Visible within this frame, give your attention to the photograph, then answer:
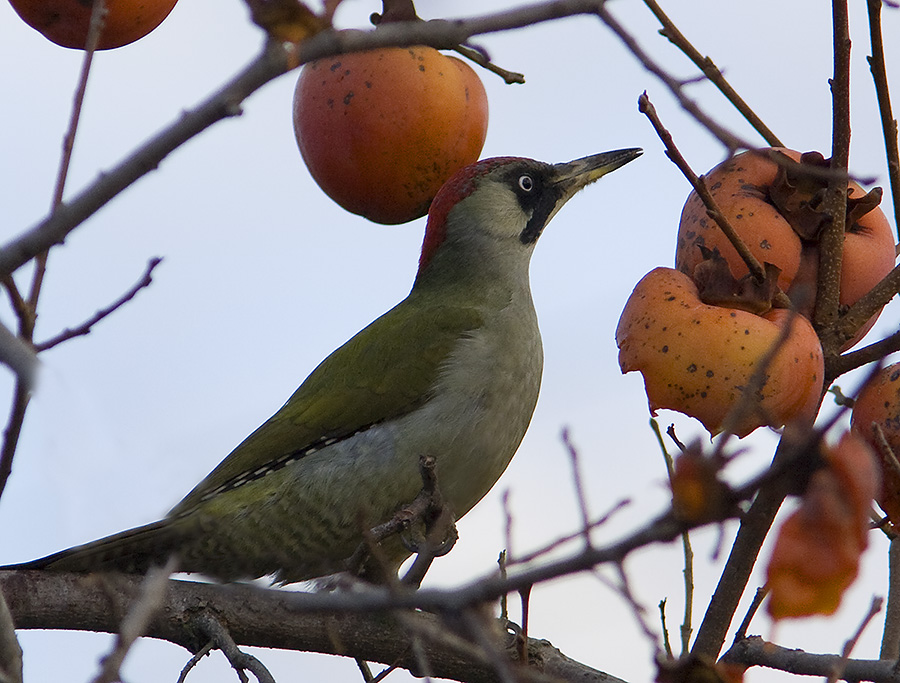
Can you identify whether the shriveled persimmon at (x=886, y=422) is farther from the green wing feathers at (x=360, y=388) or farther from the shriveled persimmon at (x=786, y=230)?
the green wing feathers at (x=360, y=388)

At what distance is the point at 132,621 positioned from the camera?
120 centimetres

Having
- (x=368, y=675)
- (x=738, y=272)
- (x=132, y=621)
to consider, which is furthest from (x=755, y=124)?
(x=132, y=621)

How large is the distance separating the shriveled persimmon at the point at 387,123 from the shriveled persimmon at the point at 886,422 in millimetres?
1137

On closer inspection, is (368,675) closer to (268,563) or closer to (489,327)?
(268,563)

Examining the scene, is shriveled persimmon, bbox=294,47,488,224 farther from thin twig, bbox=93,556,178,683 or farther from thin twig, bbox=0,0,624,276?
thin twig, bbox=93,556,178,683

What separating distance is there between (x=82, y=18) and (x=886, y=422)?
75.5 inches

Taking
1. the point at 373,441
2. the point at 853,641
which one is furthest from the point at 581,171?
the point at 853,641

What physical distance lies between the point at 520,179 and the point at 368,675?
6.18ft

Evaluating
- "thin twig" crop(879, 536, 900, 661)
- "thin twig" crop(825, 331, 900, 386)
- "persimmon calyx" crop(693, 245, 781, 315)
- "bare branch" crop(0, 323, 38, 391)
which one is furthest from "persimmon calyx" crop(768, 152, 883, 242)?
"bare branch" crop(0, 323, 38, 391)

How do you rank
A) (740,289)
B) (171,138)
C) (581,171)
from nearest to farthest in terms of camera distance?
(171,138)
(740,289)
(581,171)

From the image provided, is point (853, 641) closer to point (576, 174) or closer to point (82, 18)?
point (82, 18)

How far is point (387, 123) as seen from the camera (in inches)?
112

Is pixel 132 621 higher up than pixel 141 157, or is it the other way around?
pixel 141 157

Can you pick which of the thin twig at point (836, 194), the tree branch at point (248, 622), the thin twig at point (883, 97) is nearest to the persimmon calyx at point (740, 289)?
the thin twig at point (836, 194)
